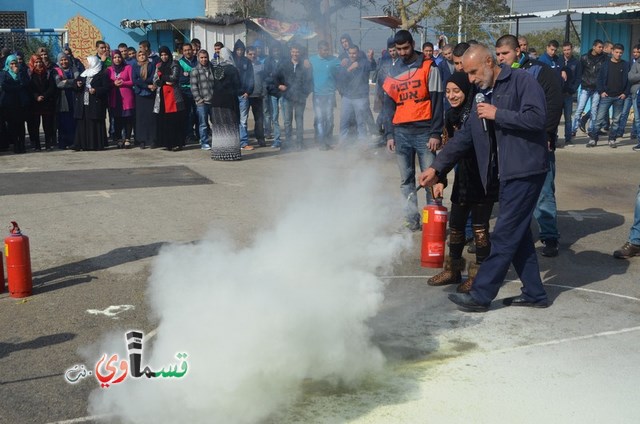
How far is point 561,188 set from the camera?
40.8 feet

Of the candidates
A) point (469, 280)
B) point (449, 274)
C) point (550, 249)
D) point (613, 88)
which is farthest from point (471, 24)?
point (469, 280)

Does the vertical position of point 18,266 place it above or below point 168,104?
below

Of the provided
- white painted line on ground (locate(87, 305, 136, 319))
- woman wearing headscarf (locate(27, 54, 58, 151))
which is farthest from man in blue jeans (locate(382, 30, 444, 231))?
woman wearing headscarf (locate(27, 54, 58, 151))

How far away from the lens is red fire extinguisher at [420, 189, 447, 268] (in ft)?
25.9

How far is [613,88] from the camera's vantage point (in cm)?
1730

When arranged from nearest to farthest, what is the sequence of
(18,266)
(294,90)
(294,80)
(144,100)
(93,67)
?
(18,266) → (294,80) → (294,90) → (93,67) → (144,100)

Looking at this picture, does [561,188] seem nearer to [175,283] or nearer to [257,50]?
[257,50]

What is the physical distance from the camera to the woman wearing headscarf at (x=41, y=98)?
15781 millimetres

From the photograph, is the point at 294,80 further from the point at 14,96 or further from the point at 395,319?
the point at 395,319

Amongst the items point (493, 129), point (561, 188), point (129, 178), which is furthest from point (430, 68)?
point (129, 178)

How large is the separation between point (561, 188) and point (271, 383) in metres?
8.65

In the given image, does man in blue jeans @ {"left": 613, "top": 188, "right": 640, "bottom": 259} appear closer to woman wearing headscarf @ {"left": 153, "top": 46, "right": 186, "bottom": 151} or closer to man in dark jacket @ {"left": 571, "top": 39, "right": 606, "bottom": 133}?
woman wearing headscarf @ {"left": 153, "top": 46, "right": 186, "bottom": 151}

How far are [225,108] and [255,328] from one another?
31.9 ft

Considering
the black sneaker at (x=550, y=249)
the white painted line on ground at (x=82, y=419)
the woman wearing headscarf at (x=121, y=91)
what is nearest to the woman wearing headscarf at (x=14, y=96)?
the woman wearing headscarf at (x=121, y=91)
